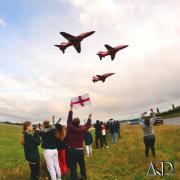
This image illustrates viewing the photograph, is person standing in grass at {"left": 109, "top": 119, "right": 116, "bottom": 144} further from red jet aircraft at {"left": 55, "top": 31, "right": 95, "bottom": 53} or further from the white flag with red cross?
the white flag with red cross

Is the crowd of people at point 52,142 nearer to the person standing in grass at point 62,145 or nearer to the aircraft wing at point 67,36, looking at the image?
the person standing in grass at point 62,145

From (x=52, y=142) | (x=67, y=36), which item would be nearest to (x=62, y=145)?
(x=52, y=142)

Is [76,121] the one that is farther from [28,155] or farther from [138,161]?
[138,161]

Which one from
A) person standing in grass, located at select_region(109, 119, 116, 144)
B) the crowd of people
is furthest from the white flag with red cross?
person standing in grass, located at select_region(109, 119, 116, 144)

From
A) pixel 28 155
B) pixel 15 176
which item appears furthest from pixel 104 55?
pixel 28 155

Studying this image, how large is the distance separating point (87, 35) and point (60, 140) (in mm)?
15561

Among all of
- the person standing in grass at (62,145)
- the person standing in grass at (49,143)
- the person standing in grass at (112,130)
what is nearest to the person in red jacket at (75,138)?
the person standing in grass at (62,145)

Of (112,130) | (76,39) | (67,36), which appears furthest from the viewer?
(112,130)

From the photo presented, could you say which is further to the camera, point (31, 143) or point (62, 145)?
point (62, 145)

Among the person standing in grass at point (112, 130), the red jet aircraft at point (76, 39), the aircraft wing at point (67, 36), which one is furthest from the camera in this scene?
the person standing in grass at point (112, 130)

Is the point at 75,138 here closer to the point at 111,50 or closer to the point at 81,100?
the point at 81,100

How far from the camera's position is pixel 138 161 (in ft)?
67.3
